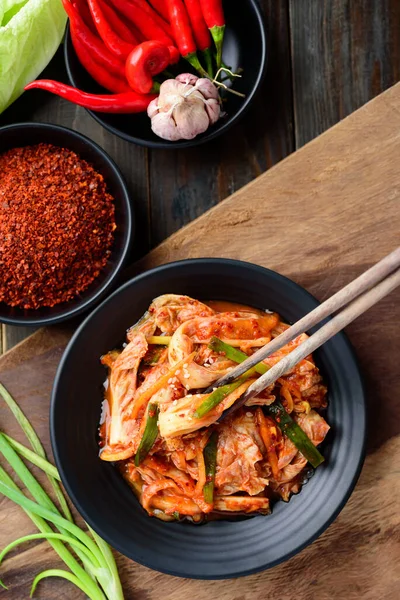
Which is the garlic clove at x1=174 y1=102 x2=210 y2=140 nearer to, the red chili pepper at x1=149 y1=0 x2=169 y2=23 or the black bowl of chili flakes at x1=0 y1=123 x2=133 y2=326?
the black bowl of chili flakes at x1=0 y1=123 x2=133 y2=326

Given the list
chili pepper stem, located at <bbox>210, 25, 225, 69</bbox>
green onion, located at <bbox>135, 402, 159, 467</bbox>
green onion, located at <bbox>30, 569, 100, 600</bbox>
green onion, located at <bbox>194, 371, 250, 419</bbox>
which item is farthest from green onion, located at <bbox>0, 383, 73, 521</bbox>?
chili pepper stem, located at <bbox>210, 25, 225, 69</bbox>

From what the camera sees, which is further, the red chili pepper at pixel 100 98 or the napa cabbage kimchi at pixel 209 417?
the red chili pepper at pixel 100 98

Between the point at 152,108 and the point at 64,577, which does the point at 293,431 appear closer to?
the point at 64,577

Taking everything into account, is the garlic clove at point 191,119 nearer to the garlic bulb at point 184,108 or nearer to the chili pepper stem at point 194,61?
the garlic bulb at point 184,108

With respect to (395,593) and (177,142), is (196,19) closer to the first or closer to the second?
(177,142)

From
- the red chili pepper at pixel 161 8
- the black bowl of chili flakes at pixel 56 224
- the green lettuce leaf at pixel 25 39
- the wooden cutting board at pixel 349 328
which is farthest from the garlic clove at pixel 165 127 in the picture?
the green lettuce leaf at pixel 25 39
